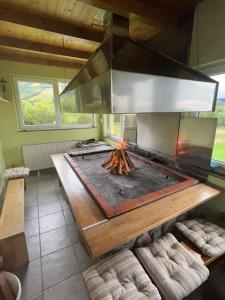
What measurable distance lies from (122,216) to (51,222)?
4.58ft

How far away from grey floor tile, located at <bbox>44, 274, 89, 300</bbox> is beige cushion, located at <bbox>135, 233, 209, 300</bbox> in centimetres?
61

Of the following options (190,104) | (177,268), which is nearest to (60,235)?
(177,268)

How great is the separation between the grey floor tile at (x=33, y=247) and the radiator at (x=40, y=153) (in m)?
1.95

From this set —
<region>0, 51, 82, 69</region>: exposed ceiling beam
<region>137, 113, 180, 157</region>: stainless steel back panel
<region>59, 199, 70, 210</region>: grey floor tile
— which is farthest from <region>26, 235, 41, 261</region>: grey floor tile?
<region>0, 51, 82, 69</region>: exposed ceiling beam

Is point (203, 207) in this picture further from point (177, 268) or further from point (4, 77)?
point (4, 77)

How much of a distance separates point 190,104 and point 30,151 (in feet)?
10.6

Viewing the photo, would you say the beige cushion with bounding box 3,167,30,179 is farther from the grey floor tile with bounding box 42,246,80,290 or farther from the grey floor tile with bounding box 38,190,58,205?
the grey floor tile with bounding box 42,246,80,290

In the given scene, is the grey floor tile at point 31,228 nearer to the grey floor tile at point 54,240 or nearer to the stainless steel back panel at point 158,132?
the grey floor tile at point 54,240

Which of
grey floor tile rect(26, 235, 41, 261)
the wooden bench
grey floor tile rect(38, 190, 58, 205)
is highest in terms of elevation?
the wooden bench

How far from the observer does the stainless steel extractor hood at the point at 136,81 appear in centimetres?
81

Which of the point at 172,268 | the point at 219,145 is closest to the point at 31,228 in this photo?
the point at 172,268

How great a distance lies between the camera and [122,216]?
1.06m

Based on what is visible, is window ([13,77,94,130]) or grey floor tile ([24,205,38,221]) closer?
grey floor tile ([24,205,38,221])

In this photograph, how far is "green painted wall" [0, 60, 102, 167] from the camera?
9.69 feet
